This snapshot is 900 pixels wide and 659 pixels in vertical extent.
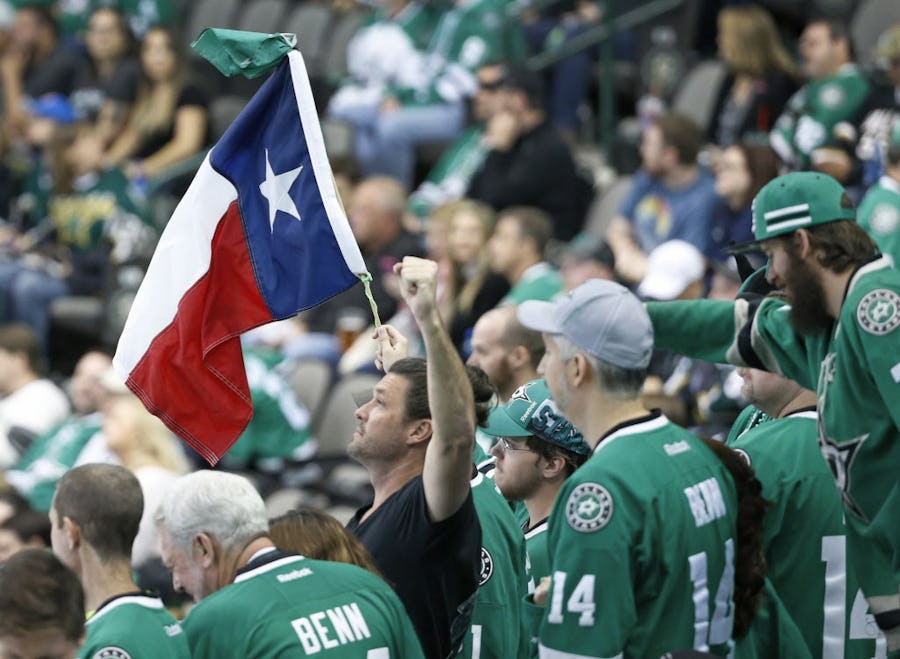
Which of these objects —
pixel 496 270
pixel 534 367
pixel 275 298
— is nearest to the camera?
pixel 275 298

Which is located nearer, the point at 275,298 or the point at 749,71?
the point at 275,298

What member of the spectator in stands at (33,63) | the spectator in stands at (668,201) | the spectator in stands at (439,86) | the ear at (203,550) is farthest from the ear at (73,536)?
the spectator in stands at (33,63)

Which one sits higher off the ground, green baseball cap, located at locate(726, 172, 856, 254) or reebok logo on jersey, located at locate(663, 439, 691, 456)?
green baseball cap, located at locate(726, 172, 856, 254)

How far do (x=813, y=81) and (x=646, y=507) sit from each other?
7.55 m

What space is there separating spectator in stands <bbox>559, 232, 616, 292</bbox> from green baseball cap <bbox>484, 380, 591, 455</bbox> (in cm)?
→ 407

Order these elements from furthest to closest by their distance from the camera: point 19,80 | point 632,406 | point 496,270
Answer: point 19,80 → point 496,270 → point 632,406

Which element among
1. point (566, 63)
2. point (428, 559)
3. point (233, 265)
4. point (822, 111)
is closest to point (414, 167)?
point (566, 63)

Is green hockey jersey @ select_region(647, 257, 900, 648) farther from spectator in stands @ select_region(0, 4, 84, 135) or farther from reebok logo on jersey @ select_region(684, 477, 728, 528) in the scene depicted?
spectator in stands @ select_region(0, 4, 84, 135)

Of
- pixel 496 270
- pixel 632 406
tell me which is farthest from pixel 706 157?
pixel 632 406

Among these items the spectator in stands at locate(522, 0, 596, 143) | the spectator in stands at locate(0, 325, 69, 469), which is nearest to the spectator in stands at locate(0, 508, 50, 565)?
the spectator in stands at locate(0, 325, 69, 469)

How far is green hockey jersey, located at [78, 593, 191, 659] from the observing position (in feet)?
15.9

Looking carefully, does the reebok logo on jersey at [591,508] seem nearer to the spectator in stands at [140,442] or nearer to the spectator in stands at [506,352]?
the spectator in stands at [506,352]

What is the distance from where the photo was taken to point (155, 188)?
14859mm

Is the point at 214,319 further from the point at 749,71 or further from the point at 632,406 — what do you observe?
the point at 749,71
